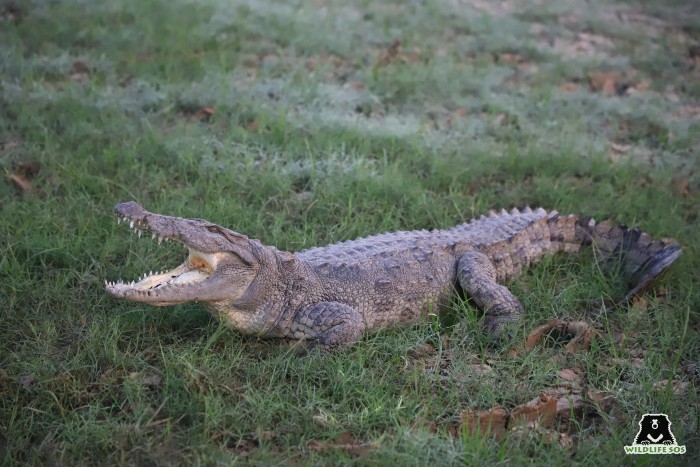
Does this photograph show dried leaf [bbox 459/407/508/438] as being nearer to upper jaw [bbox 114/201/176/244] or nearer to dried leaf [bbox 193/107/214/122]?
upper jaw [bbox 114/201/176/244]

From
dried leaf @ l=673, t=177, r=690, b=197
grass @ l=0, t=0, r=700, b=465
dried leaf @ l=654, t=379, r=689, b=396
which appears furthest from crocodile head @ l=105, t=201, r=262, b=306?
dried leaf @ l=673, t=177, r=690, b=197

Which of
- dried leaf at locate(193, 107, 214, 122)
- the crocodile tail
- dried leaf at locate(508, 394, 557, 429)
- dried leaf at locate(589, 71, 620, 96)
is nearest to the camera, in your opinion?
dried leaf at locate(508, 394, 557, 429)

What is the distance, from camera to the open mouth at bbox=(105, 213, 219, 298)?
375 cm

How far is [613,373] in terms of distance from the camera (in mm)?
4047

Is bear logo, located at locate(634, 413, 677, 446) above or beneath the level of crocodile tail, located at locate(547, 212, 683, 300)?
beneath

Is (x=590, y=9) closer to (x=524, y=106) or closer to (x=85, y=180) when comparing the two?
(x=524, y=106)

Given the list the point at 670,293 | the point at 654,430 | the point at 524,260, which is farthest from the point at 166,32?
the point at 654,430

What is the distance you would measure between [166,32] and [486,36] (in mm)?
4496

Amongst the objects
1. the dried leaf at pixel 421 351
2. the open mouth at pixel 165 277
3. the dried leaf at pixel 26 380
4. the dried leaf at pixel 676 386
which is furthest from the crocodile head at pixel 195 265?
the dried leaf at pixel 676 386

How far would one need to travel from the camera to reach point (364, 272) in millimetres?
4438

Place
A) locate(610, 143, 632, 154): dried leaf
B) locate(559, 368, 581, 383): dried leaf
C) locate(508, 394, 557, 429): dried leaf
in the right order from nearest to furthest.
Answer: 1. locate(508, 394, 557, 429): dried leaf
2. locate(559, 368, 581, 383): dried leaf
3. locate(610, 143, 632, 154): dried leaf

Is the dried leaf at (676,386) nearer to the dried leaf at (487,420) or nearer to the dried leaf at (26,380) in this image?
the dried leaf at (487,420)

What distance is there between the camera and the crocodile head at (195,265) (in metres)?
3.76

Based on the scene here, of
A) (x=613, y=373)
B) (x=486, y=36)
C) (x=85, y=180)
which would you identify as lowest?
(x=613, y=373)
